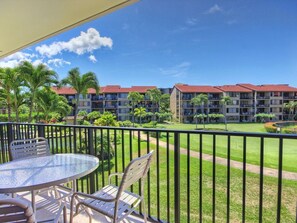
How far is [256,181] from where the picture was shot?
43.8 ft

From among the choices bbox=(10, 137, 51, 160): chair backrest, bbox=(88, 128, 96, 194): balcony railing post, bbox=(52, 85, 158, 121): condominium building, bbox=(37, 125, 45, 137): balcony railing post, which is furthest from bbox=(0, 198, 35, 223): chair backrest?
bbox=(52, 85, 158, 121): condominium building

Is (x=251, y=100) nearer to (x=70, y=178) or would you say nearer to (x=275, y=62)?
(x=275, y=62)

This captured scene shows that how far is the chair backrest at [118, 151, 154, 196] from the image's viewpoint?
1392 millimetres

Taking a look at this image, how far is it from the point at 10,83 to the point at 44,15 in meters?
14.5

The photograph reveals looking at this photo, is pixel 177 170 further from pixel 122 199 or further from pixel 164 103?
pixel 164 103

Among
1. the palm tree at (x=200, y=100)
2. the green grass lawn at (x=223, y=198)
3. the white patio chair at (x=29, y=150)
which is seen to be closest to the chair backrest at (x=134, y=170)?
the white patio chair at (x=29, y=150)

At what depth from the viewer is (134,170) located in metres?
1.47

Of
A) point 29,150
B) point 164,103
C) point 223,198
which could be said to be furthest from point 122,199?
point 164,103

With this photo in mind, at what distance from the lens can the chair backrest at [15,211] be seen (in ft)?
2.92

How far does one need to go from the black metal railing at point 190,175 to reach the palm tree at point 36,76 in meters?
6.60

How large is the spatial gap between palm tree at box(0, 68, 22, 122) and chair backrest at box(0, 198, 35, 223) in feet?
53.5

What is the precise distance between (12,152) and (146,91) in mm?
44583

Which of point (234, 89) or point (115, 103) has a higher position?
point (234, 89)

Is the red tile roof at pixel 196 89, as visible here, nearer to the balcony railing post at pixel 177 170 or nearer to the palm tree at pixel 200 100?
the palm tree at pixel 200 100
